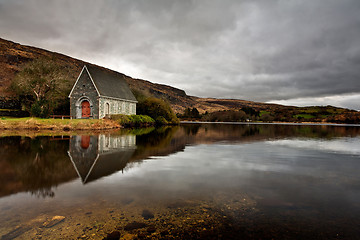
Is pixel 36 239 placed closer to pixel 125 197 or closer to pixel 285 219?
pixel 125 197

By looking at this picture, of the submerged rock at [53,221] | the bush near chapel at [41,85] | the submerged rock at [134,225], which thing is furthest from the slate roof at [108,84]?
the submerged rock at [134,225]

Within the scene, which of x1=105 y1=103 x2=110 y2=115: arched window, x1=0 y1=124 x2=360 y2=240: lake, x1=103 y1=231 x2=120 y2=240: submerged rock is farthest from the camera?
x1=105 y1=103 x2=110 y2=115: arched window

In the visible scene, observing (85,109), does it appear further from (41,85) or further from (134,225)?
(134,225)

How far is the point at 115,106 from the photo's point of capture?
38.5m

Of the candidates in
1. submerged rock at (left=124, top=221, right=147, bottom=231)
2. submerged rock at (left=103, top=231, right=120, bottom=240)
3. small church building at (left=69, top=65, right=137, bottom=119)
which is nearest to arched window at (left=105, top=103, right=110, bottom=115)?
small church building at (left=69, top=65, right=137, bottom=119)

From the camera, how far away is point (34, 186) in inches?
213

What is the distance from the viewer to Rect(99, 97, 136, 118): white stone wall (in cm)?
3423

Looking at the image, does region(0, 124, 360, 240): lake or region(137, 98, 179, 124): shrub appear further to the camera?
region(137, 98, 179, 124): shrub

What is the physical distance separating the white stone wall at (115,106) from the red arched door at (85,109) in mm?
2483

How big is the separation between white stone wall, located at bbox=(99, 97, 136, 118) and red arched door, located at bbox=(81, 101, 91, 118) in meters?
2.48

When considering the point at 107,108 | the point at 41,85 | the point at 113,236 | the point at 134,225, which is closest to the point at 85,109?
the point at 107,108

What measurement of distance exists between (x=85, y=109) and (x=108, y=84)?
670 centimetres

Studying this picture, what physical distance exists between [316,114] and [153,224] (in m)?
87.1

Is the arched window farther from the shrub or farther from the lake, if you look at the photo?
the lake
